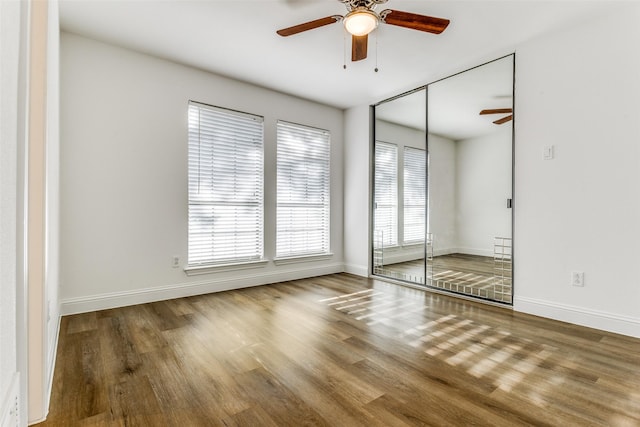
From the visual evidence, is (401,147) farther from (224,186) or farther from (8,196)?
(8,196)

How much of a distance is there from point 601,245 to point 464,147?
1698 millimetres

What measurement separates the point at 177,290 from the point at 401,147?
354 centimetres

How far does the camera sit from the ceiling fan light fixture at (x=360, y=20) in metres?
2.16

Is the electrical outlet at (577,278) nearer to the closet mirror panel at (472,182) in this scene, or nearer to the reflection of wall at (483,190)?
the closet mirror panel at (472,182)

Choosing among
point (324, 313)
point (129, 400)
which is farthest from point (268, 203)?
point (129, 400)

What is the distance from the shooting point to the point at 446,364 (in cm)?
211

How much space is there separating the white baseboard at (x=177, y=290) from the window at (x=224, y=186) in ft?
0.91

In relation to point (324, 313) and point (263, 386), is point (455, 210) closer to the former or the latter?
point (324, 313)

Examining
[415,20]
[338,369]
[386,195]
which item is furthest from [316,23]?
[386,195]

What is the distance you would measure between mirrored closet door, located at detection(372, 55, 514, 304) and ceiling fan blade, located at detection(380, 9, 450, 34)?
1529 mm

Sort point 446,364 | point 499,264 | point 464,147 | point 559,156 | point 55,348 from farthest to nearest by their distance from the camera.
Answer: point 464,147, point 499,264, point 559,156, point 55,348, point 446,364

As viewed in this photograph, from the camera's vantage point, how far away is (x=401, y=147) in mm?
4547

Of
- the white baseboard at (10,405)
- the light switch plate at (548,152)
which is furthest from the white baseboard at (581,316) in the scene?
the white baseboard at (10,405)

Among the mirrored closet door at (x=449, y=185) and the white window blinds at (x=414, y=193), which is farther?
the white window blinds at (x=414, y=193)
